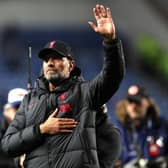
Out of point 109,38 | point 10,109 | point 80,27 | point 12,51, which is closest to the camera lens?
point 109,38

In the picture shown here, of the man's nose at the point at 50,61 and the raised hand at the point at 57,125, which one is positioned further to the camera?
the man's nose at the point at 50,61

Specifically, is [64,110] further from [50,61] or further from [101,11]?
[101,11]

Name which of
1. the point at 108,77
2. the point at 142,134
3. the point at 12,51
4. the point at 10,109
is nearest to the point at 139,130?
the point at 142,134

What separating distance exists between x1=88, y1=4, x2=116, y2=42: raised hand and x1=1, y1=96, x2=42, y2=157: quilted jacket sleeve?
87cm

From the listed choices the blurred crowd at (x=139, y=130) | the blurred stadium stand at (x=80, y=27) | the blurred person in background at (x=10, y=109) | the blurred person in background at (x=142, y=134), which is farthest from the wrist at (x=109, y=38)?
the blurred stadium stand at (x=80, y=27)

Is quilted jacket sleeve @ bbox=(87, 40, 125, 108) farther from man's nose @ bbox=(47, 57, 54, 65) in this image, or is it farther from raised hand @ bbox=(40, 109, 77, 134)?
man's nose @ bbox=(47, 57, 54, 65)

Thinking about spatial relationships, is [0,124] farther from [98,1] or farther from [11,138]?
[98,1]

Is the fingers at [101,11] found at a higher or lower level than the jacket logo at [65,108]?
higher

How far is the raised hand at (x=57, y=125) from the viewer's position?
6195 mm

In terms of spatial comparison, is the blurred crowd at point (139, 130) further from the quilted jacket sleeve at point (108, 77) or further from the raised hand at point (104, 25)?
the raised hand at point (104, 25)

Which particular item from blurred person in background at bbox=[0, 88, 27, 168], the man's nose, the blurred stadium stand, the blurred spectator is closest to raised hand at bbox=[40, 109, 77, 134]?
the man's nose

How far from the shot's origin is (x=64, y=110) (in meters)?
6.26

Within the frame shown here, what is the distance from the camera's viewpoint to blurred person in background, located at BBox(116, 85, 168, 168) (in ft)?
28.0

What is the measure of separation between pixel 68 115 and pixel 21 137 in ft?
1.27
